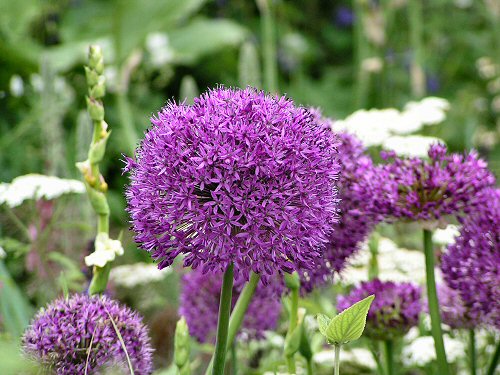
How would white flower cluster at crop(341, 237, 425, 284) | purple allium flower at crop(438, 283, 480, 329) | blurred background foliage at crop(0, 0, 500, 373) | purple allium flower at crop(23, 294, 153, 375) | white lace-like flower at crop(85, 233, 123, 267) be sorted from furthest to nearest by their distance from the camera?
blurred background foliage at crop(0, 0, 500, 373) < white flower cluster at crop(341, 237, 425, 284) < purple allium flower at crop(438, 283, 480, 329) < white lace-like flower at crop(85, 233, 123, 267) < purple allium flower at crop(23, 294, 153, 375)

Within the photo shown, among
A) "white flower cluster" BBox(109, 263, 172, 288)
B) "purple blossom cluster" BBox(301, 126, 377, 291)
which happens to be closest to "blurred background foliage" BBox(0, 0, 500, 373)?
"white flower cluster" BBox(109, 263, 172, 288)

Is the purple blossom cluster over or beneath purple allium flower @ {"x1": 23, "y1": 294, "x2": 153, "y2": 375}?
over

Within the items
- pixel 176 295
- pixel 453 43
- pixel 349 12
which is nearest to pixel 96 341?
pixel 176 295

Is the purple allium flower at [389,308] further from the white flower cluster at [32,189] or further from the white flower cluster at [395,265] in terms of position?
the white flower cluster at [32,189]

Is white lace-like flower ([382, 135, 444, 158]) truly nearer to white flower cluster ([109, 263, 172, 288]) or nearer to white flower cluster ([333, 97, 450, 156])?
white flower cluster ([333, 97, 450, 156])

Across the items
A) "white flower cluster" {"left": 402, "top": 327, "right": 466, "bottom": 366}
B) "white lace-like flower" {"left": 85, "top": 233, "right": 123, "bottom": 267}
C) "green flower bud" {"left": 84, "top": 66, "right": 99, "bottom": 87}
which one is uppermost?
"green flower bud" {"left": 84, "top": 66, "right": 99, "bottom": 87}

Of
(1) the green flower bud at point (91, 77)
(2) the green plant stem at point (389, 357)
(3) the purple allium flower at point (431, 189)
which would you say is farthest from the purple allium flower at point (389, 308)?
(1) the green flower bud at point (91, 77)

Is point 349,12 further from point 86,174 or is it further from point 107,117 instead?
point 86,174

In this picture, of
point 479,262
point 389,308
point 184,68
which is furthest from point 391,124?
point 184,68
